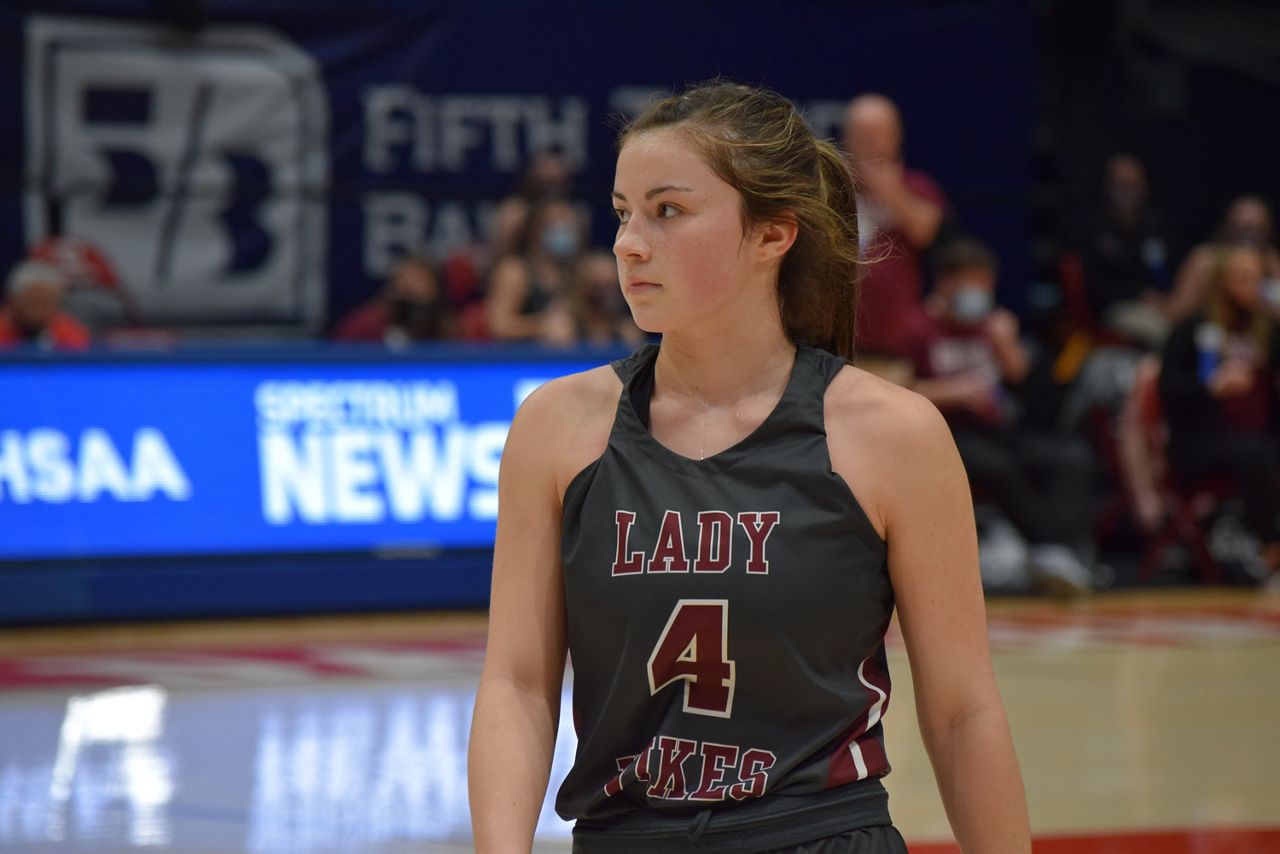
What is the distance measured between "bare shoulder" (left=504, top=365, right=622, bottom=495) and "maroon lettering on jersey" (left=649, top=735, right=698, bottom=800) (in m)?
0.31

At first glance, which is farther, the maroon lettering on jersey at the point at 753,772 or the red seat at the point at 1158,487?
the red seat at the point at 1158,487

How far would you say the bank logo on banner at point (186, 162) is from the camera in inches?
413

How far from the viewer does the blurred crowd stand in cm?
844

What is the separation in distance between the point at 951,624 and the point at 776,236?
0.47m

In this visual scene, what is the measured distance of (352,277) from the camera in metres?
11.1

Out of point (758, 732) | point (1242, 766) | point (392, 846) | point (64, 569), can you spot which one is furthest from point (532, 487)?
point (64, 569)

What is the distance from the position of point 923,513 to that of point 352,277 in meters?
9.49

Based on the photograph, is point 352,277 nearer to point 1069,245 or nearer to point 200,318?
point 200,318

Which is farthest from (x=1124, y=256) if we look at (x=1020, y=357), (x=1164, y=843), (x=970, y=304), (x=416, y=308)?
(x=1164, y=843)

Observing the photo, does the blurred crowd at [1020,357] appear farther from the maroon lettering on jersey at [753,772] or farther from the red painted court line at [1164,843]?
the maroon lettering on jersey at [753,772]

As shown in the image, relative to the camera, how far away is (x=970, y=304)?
338 inches

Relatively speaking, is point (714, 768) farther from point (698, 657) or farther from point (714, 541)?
point (714, 541)

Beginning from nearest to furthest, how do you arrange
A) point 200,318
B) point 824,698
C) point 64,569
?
point 824,698
point 64,569
point 200,318

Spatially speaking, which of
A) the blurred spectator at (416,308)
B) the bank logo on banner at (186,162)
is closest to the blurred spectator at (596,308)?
the blurred spectator at (416,308)
